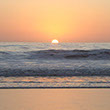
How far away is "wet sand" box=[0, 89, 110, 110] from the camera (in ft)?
8.32

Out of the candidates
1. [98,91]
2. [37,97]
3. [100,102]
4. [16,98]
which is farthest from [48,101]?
[98,91]

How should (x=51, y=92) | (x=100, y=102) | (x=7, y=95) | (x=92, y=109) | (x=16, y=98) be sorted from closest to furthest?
(x=92, y=109), (x=100, y=102), (x=16, y=98), (x=7, y=95), (x=51, y=92)

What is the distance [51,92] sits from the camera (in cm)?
345

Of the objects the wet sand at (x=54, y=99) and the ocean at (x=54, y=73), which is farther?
the ocean at (x=54, y=73)

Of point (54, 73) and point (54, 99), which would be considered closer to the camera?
point (54, 99)

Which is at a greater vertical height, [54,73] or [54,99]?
[54,73]

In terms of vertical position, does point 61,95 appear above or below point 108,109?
above

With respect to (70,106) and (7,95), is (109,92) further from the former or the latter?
(7,95)

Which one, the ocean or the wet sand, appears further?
the ocean

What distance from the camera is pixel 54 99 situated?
2951 millimetres

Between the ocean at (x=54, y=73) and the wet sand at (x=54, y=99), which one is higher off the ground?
the ocean at (x=54, y=73)

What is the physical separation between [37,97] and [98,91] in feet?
3.70

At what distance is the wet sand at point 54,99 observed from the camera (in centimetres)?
254

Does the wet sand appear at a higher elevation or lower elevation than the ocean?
lower
